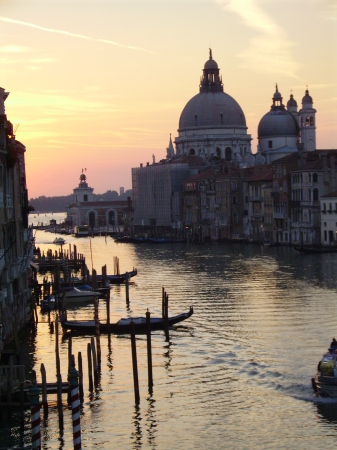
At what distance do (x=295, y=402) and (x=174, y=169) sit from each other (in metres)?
78.2

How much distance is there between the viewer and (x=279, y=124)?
101875mm

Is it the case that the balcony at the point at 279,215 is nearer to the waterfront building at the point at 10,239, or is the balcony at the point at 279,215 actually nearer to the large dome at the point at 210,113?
Answer: the large dome at the point at 210,113

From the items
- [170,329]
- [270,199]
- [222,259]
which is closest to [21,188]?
[170,329]

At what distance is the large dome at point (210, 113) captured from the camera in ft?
352

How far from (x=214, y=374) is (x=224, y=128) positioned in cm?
8730

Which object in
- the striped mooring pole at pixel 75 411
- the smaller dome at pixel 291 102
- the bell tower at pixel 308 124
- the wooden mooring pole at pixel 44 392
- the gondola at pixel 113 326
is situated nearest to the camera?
the striped mooring pole at pixel 75 411

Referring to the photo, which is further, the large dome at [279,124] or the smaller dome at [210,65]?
the smaller dome at [210,65]

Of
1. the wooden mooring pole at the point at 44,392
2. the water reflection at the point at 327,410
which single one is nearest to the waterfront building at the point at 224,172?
the water reflection at the point at 327,410

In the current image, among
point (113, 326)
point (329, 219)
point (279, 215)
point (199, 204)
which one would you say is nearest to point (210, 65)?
point (199, 204)

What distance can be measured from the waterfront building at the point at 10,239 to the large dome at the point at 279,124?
76.1 meters

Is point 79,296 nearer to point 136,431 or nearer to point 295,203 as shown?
point 136,431

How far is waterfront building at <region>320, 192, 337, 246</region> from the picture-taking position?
5859 cm

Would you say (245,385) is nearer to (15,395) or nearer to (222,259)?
(15,395)

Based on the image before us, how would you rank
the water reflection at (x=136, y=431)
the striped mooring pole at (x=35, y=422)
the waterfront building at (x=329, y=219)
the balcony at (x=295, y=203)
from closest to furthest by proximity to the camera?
the striped mooring pole at (x=35, y=422) < the water reflection at (x=136, y=431) < the waterfront building at (x=329, y=219) < the balcony at (x=295, y=203)
